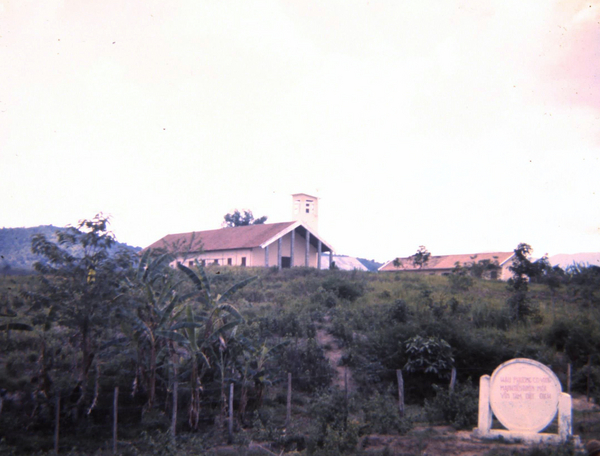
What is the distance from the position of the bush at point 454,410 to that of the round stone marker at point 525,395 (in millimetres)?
1577

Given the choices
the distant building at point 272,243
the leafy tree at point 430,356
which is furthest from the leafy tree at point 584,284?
the distant building at point 272,243

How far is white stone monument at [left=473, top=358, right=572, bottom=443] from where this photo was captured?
399 inches

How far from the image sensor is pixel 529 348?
17797 mm

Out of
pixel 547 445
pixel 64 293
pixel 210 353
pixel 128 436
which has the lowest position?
pixel 128 436

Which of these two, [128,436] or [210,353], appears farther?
[210,353]

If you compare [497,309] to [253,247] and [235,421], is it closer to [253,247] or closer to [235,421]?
[235,421]

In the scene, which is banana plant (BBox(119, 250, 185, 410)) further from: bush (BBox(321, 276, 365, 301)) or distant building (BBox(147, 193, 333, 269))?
distant building (BBox(147, 193, 333, 269))

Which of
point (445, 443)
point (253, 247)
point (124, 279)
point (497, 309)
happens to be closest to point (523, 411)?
point (445, 443)

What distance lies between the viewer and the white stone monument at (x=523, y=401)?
10141 mm

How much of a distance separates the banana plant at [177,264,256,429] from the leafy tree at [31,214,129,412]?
6.07ft

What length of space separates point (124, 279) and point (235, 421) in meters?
4.57

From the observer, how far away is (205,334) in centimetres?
1359

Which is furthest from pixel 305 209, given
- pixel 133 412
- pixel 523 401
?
pixel 523 401

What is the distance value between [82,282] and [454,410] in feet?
31.1
